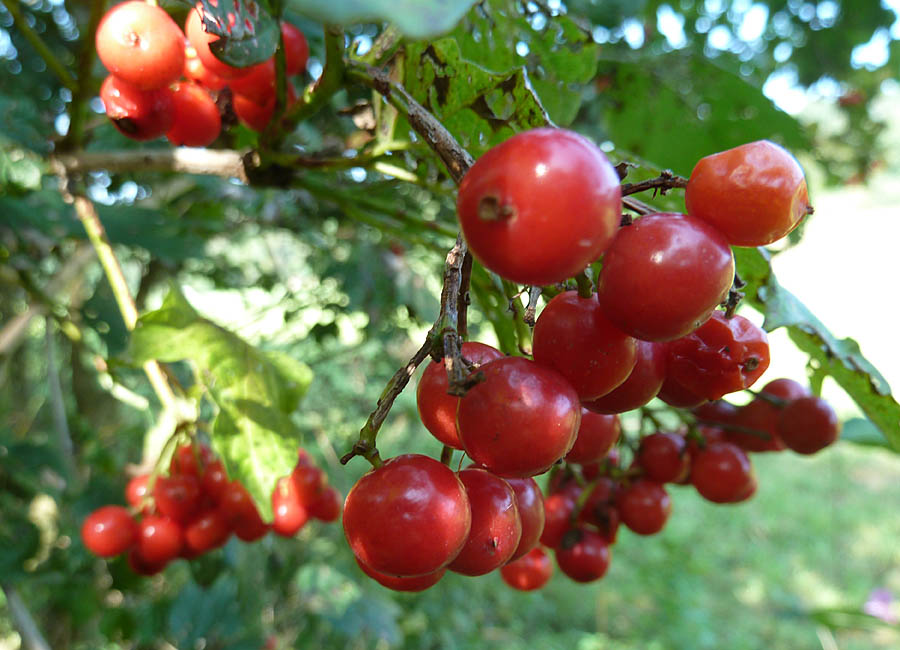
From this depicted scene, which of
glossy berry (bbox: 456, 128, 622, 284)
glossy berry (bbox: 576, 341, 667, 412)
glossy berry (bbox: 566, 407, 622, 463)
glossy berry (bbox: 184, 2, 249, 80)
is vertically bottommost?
glossy berry (bbox: 566, 407, 622, 463)

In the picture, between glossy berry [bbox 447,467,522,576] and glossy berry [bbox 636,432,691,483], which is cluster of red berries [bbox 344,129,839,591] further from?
glossy berry [bbox 636,432,691,483]

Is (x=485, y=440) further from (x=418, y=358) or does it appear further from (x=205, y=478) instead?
(x=205, y=478)

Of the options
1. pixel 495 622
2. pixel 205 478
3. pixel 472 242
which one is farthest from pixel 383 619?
pixel 472 242

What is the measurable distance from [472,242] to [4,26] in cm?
199

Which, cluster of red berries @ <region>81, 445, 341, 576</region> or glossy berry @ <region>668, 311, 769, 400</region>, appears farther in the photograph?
cluster of red berries @ <region>81, 445, 341, 576</region>

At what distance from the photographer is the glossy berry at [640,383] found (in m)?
0.58

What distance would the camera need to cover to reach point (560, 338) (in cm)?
53

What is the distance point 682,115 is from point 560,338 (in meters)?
1.20

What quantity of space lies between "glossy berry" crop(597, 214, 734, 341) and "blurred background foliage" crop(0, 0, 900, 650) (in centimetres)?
17

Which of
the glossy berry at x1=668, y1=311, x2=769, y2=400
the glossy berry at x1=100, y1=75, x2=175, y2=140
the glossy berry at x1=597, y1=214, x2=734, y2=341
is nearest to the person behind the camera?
the glossy berry at x1=597, y1=214, x2=734, y2=341

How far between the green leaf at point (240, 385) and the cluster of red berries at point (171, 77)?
24cm

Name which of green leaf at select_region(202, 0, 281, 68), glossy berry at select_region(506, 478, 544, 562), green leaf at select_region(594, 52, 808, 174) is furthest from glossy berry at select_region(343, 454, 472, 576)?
green leaf at select_region(594, 52, 808, 174)

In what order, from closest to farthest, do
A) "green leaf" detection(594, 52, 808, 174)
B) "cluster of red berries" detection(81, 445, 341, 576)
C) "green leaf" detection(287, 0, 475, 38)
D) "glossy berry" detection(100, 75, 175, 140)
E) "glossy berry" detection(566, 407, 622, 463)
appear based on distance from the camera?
"green leaf" detection(287, 0, 475, 38), "glossy berry" detection(566, 407, 622, 463), "glossy berry" detection(100, 75, 175, 140), "cluster of red berries" detection(81, 445, 341, 576), "green leaf" detection(594, 52, 808, 174)

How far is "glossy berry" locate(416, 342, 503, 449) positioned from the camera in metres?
0.55
